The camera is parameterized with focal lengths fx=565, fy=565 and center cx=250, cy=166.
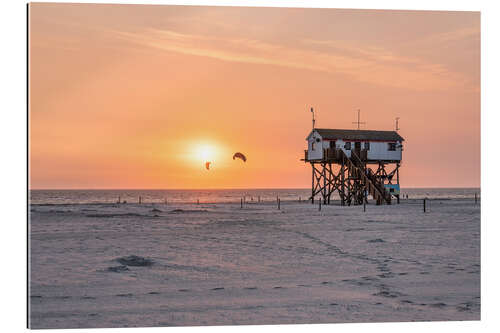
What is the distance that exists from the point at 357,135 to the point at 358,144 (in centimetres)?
80

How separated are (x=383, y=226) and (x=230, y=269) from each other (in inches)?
488

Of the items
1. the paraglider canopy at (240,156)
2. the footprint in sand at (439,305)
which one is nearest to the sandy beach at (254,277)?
the footprint in sand at (439,305)

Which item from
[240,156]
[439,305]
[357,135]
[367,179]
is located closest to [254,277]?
[439,305]

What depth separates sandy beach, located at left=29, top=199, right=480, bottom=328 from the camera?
1130cm

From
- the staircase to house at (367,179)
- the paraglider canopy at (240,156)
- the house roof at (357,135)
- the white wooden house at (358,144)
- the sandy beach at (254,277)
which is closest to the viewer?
the sandy beach at (254,277)

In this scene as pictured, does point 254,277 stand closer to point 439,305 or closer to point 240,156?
point 439,305

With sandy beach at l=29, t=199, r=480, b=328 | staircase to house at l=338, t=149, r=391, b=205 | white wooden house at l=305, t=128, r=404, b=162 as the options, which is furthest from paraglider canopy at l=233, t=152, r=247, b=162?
white wooden house at l=305, t=128, r=404, b=162

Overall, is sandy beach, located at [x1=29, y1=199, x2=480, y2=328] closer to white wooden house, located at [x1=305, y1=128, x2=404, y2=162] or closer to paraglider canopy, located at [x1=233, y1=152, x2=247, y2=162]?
paraglider canopy, located at [x1=233, y1=152, x2=247, y2=162]

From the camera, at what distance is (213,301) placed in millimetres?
12047

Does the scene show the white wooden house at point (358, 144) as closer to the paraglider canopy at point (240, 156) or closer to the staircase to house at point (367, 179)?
the staircase to house at point (367, 179)

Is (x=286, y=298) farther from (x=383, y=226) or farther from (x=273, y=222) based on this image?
(x=273, y=222)

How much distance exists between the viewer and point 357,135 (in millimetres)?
47906

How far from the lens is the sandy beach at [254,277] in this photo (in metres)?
11.3
